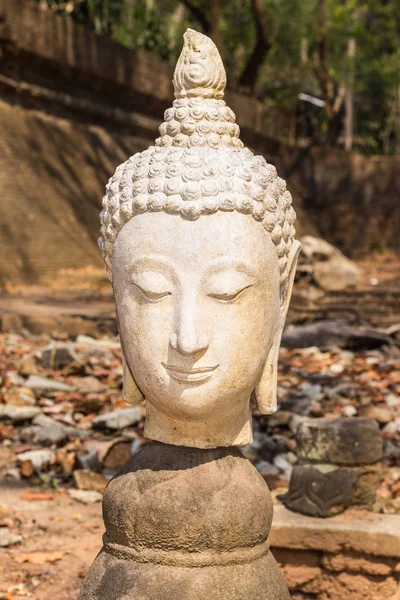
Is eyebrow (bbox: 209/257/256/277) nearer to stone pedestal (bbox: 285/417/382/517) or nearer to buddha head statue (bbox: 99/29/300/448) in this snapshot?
buddha head statue (bbox: 99/29/300/448)

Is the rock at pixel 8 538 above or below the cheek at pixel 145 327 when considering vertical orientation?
below

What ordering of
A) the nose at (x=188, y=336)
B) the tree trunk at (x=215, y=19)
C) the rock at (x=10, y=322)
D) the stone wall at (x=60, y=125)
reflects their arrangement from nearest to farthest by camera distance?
1. the nose at (x=188, y=336)
2. the rock at (x=10, y=322)
3. the stone wall at (x=60, y=125)
4. the tree trunk at (x=215, y=19)

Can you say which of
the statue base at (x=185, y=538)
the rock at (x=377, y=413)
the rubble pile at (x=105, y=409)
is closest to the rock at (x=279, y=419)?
the rubble pile at (x=105, y=409)

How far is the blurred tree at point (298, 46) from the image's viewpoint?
627 inches

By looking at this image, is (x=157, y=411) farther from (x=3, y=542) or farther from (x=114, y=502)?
(x=3, y=542)

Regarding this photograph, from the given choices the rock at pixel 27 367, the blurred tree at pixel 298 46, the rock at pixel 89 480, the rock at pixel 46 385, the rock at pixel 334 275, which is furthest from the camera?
the blurred tree at pixel 298 46

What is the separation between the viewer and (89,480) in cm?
404

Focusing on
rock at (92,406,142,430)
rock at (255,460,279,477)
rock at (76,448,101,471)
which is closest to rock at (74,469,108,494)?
rock at (76,448,101,471)

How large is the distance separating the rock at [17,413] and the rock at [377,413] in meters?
2.07

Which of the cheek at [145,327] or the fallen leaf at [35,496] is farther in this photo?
the fallen leaf at [35,496]

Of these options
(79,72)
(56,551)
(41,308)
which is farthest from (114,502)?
(79,72)

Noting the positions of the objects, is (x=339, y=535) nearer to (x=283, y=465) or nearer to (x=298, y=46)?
(x=283, y=465)

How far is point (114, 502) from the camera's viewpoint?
2176 millimetres

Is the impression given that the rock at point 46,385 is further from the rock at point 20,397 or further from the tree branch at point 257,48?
the tree branch at point 257,48
